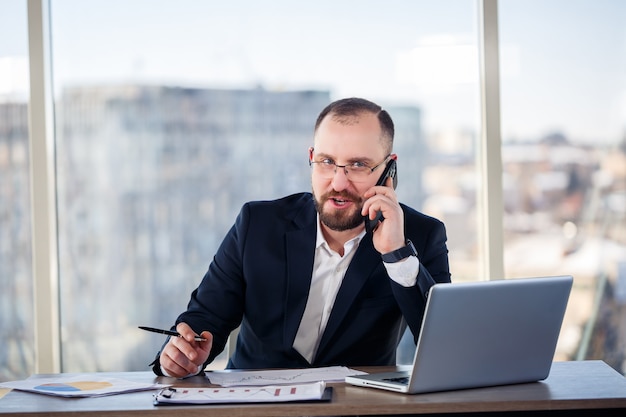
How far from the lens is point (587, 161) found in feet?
12.4

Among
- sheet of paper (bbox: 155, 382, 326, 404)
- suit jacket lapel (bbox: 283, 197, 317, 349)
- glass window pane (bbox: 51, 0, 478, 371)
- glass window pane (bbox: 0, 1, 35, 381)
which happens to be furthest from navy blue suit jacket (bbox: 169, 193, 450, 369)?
glass window pane (bbox: 0, 1, 35, 381)

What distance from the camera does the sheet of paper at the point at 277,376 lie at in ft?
6.70

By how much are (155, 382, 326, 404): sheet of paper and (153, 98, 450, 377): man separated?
0.46 m

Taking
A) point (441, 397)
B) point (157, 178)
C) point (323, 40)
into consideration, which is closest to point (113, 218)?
point (157, 178)

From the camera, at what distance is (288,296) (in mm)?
2533

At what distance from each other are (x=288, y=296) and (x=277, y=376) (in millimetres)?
450

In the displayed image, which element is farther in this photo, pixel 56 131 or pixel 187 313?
pixel 56 131

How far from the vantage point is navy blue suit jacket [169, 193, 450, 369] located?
248cm

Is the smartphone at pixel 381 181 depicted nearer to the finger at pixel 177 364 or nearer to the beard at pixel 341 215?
the beard at pixel 341 215

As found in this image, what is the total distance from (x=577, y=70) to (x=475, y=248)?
0.92 meters

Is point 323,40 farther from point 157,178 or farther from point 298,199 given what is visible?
point 298,199

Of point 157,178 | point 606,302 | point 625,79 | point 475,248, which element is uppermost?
point 625,79

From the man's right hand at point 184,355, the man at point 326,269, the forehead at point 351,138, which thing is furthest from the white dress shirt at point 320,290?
the man's right hand at point 184,355

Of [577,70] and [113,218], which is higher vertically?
[577,70]
